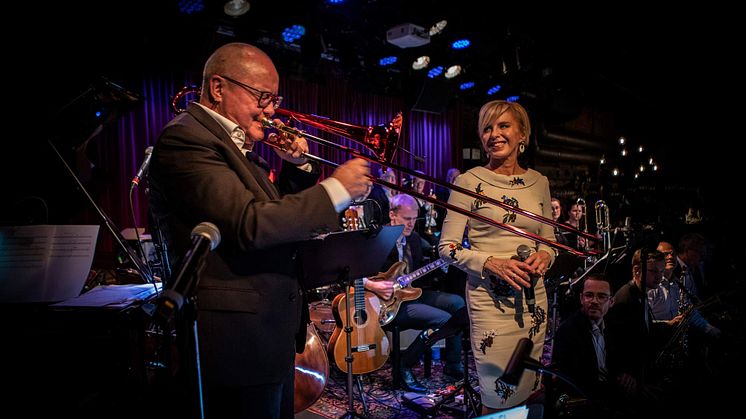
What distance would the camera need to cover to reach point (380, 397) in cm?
452

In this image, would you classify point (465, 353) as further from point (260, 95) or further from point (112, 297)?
point (260, 95)

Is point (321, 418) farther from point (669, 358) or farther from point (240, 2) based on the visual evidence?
point (240, 2)

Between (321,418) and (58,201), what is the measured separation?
3151 mm

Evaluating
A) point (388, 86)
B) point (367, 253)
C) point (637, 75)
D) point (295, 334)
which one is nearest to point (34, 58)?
point (367, 253)

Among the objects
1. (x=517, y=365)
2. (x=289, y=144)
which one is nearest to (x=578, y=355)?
(x=517, y=365)

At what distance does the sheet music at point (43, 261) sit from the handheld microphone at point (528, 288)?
2037mm

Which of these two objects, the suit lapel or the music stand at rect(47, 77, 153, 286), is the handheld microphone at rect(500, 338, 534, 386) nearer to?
the suit lapel

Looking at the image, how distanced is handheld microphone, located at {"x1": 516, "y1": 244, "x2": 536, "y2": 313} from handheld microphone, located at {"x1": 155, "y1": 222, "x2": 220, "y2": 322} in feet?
4.93

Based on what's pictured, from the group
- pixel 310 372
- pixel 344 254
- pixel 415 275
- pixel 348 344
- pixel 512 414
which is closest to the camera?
pixel 512 414

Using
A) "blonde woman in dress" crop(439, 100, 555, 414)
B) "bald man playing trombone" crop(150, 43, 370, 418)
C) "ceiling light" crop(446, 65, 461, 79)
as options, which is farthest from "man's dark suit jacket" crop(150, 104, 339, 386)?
"ceiling light" crop(446, 65, 461, 79)

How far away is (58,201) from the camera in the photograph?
4.40 metres

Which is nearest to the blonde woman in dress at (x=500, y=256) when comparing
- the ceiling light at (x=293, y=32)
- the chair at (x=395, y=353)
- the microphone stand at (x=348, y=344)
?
the microphone stand at (x=348, y=344)

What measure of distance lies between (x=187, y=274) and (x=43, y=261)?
1641mm

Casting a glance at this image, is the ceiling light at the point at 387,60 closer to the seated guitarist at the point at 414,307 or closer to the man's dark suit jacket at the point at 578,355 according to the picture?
the seated guitarist at the point at 414,307
